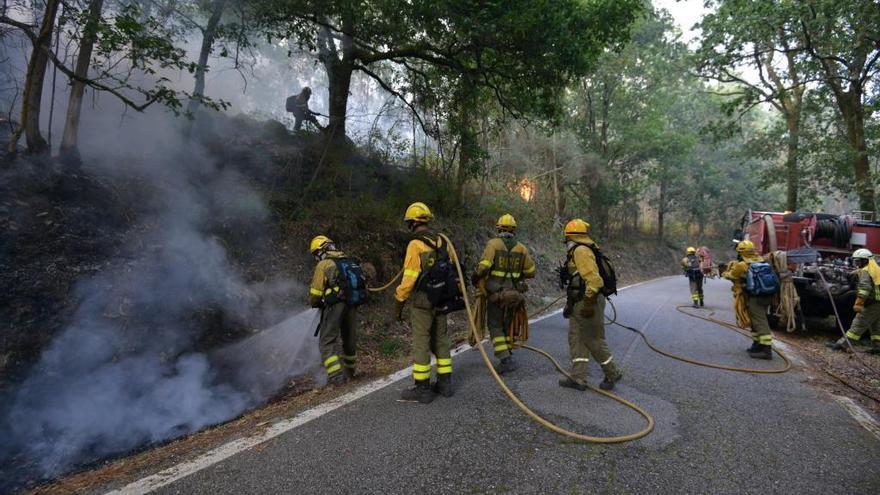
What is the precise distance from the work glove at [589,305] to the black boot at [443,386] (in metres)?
1.53

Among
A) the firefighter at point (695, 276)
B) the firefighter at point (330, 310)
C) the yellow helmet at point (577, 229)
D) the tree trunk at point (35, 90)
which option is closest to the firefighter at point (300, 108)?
the tree trunk at point (35, 90)

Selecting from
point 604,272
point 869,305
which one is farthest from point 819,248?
point 604,272

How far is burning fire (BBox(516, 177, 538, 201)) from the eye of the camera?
19.9 metres

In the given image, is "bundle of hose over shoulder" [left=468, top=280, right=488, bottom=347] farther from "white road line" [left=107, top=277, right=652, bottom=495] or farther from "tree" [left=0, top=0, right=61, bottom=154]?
"tree" [left=0, top=0, right=61, bottom=154]

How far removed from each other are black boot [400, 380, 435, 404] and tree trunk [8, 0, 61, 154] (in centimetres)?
626

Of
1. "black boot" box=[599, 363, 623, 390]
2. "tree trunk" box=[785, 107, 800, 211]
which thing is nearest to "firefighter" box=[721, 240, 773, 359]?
"black boot" box=[599, 363, 623, 390]

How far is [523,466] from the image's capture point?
9.52 feet

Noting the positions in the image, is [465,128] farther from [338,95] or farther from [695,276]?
[695,276]

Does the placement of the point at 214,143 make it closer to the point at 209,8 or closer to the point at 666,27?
the point at 209,8

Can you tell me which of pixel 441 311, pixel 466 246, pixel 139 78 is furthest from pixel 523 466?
pixel 139 78

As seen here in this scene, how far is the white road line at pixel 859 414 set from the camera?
11.9 ft

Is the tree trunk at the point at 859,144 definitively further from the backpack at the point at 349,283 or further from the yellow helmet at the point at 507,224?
the backpack at the point at 349,283

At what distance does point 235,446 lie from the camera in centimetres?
321

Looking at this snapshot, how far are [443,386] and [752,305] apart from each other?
15.5 ft
